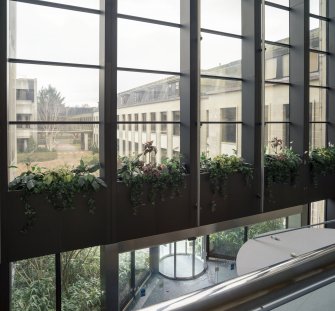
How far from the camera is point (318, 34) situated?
8.37 metres

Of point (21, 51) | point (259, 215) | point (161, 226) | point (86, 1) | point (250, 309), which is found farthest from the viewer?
point (259, 215)

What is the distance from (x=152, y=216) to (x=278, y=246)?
242 cm

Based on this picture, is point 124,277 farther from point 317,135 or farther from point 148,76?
point 317,135

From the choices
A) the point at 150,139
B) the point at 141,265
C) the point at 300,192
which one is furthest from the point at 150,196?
the point at 300,192

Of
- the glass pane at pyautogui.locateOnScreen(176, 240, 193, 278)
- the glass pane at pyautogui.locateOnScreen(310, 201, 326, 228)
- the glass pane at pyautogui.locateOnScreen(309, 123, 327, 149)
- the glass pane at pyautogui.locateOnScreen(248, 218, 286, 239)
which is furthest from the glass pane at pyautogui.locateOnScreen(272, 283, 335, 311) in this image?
the glass pane at pyautogui.locateOnScreen(310, 201, 326, 228)

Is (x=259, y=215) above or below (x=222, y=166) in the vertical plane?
below

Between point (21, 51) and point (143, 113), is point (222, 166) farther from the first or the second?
point (21, 51)

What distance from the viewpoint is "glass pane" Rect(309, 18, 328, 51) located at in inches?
323

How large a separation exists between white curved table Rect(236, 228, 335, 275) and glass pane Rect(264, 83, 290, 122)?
3885mm

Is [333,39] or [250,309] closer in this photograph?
[250,309]

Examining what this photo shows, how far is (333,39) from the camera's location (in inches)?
328

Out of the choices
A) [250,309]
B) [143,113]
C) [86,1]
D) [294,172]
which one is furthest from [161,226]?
[250,309]

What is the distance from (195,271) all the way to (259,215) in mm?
1812

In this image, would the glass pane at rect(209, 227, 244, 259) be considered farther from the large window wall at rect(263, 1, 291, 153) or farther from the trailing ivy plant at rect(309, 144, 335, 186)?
the trailing ivy plant at rect(309, 144, 335, 186)
